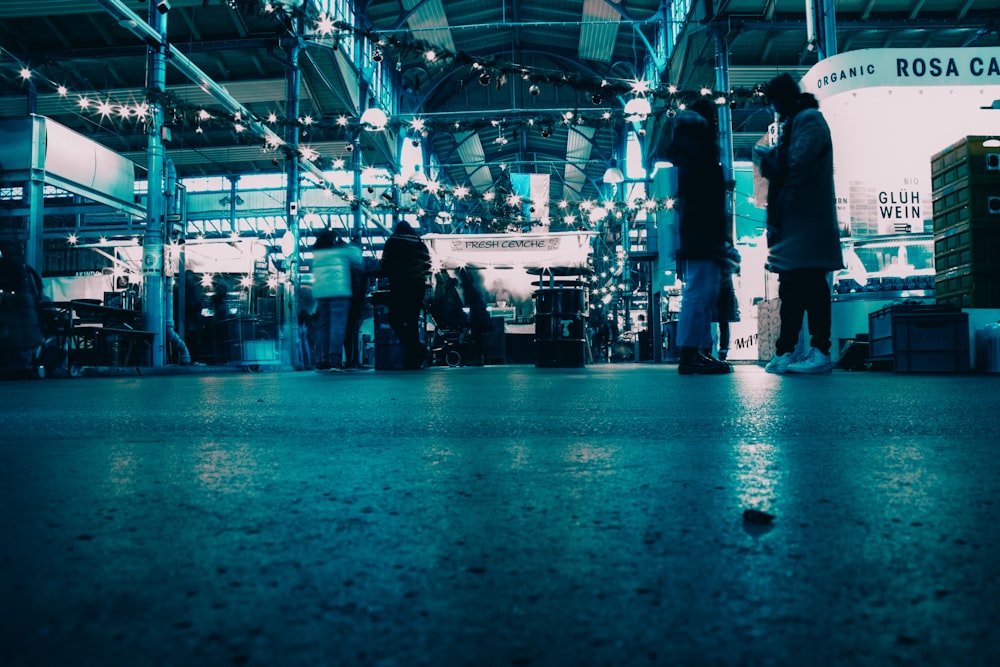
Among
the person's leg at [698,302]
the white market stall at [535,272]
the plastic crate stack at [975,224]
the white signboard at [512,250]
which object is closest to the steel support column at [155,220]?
the white market stall at [535,272]

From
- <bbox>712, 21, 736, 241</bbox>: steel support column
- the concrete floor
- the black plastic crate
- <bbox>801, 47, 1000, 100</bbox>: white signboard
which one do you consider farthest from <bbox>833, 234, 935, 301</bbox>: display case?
the concrete floor

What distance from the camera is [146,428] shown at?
5.82 feet

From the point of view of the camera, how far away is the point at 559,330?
9.02 metres

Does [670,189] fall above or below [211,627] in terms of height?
above

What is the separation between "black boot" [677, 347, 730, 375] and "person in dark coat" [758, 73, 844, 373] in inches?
18.5

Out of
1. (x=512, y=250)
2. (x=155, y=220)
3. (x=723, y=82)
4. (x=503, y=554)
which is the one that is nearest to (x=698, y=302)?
(x=503, y=554)

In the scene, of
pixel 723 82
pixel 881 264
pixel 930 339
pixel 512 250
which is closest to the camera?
pixel 930 339

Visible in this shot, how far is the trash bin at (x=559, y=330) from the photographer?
8977 mm

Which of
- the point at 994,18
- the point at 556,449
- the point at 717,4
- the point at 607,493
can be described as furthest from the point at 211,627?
the point at 994,18

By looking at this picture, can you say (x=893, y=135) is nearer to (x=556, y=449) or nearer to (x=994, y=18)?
(x=994, y=18)

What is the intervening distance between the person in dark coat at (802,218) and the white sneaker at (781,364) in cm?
10

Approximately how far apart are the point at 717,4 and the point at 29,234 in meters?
9.84

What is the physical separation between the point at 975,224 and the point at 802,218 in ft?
7.34

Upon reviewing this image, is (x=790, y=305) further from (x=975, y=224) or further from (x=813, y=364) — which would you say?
(x=975, y=224)
